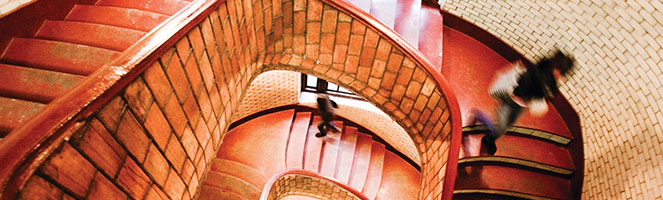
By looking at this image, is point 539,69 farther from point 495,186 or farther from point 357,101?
point 357,101

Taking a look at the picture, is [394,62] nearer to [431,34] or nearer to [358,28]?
[358,28]

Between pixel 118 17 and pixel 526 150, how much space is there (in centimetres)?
379

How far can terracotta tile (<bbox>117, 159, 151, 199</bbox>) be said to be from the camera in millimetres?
1719

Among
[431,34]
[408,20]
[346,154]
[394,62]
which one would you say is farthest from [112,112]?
[346,154]

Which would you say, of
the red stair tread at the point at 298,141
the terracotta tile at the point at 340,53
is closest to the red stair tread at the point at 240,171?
the red stair tread at the point at 298,141

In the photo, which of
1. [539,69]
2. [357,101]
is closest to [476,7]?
[539,69]

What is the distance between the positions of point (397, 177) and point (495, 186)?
3283mm

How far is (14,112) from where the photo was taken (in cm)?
157

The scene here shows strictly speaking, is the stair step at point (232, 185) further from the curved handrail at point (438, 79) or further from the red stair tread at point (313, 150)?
the curved handrail at point (438, 79)

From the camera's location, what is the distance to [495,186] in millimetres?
3666

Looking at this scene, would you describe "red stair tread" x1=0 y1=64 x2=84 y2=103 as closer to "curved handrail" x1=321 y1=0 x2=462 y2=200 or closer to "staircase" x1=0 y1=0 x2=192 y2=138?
"staircase" x1=0 y1=0 x2=192 y2=138

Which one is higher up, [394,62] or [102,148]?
[394,62]

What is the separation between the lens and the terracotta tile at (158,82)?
174 centimetres

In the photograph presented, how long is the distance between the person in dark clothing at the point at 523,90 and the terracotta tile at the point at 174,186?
2.69m
